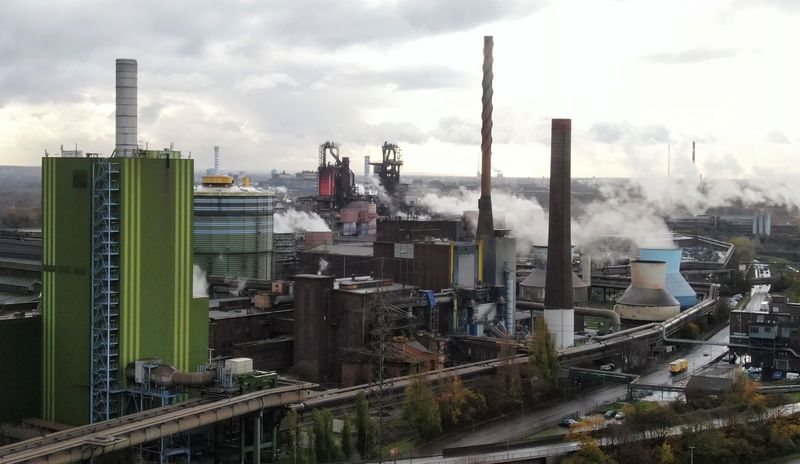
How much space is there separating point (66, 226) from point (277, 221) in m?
41.3

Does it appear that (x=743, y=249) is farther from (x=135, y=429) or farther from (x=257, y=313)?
(x=135, y=429)

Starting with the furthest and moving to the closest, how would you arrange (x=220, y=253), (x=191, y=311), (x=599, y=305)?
(x=599, y=305) → (x=220, y=253) → (x=191, y=311)

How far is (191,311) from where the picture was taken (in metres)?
24.6

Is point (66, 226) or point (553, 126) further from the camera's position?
point (553, 126)

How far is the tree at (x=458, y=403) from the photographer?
27.7m

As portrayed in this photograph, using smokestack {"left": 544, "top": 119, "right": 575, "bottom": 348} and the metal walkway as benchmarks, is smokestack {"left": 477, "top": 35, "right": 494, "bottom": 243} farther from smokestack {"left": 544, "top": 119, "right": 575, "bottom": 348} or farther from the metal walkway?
the metal walkway

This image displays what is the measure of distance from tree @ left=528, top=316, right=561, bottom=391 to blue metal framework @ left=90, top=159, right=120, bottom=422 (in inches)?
573

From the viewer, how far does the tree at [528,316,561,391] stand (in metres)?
32.5

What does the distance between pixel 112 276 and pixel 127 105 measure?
184 inches

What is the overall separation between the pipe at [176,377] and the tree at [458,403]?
25.6 ft

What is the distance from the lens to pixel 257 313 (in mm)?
36438

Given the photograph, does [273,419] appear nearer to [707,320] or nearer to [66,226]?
[66,226]

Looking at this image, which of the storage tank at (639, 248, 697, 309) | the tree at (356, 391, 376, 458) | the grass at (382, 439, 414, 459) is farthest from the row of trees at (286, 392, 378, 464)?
the storage tank at (639, 248, 697, 309)

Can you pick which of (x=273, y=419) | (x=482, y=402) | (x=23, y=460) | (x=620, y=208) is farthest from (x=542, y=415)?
Answer: (x=620, y=208)
